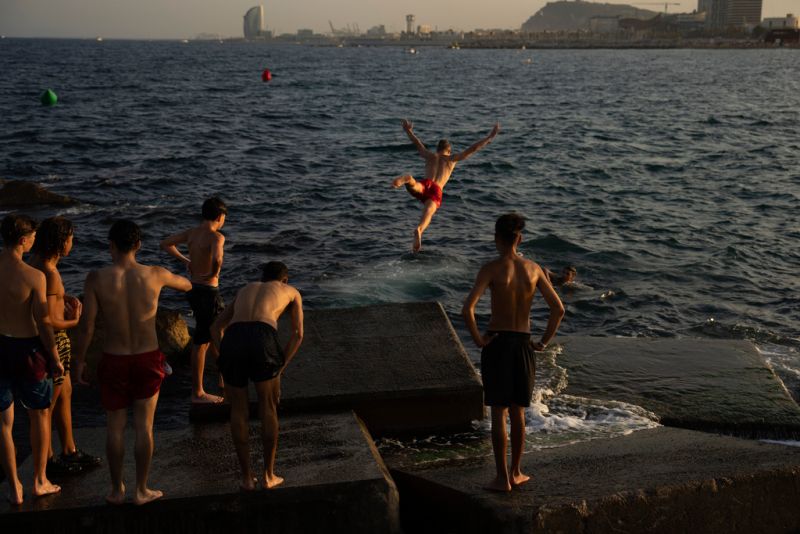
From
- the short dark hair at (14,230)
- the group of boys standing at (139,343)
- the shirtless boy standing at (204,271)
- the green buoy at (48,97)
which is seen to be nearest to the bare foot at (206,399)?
the shirtless boy standing at (204,271)

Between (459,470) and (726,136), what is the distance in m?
41.0

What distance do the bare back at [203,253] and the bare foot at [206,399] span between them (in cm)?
103

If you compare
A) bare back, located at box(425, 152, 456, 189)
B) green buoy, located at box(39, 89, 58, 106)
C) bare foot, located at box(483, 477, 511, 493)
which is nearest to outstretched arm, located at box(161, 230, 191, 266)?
bare foot, located at box(483, 477, 511, 493)

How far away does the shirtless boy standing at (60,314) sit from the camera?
637cm

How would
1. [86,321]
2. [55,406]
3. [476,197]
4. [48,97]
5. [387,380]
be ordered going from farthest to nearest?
1. [48,97]
2. [476,197]
3. [387,380]
4. [55,406]
5. [86,321]

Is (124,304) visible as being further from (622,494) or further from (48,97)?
(48,97)

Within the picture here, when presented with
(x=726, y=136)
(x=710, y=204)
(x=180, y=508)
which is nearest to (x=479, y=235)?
(x=710, y=204)

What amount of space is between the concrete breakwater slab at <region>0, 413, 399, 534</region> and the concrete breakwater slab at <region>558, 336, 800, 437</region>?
4018 mm

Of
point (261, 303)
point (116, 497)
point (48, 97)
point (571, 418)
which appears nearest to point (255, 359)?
point (261, 303)

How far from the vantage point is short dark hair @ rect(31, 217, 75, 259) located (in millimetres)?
6359

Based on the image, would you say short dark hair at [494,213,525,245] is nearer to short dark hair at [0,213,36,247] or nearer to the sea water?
the sea water

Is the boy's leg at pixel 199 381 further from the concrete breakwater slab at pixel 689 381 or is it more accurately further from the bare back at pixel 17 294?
the concrete breakwater slab at pixel 689 381

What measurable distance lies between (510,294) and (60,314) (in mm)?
3233

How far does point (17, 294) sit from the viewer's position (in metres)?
6.16
